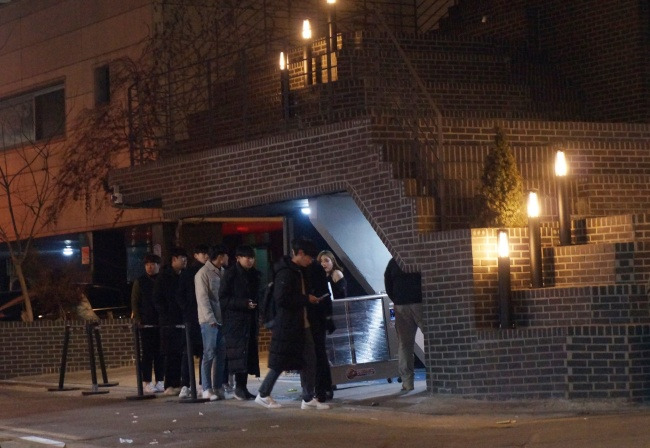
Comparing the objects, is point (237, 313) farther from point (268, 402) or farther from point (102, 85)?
point (102, 85)

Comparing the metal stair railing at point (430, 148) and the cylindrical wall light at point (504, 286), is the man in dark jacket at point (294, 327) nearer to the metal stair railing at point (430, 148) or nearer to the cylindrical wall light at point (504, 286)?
the metal stair railing at point (430, 148)

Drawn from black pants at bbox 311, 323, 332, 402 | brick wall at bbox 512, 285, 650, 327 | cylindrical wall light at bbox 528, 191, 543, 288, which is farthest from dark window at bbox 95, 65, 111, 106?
brick wall at bbox 512, 285, 650, 327

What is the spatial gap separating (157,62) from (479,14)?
603 centimetres

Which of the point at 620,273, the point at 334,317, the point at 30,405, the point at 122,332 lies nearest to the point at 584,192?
the point at 620,273

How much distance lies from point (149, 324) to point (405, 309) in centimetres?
400

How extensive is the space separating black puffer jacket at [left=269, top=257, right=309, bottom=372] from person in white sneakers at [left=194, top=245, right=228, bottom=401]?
1.71 m

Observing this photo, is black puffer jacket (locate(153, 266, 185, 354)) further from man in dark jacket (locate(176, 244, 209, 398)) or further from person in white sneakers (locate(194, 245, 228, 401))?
person in white sneakers (locate(194, 245, 228, 401))

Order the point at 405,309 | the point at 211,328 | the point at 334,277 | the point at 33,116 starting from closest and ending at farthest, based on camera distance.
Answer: the point at 405,309 → the point at 211,328 → the point at 334,277 → the point at 33,116

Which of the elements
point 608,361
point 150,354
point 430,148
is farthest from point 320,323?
point 150,354

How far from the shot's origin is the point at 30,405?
16094 mm

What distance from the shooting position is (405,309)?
14.4 metres

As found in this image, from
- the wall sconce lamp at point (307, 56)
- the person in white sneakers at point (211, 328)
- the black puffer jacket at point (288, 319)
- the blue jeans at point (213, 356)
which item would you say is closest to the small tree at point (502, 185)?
the black puffer jacket at point (288, 319)

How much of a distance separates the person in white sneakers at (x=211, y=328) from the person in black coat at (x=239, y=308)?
1.15ft

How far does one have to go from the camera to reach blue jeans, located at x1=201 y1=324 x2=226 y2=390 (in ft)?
50.2
